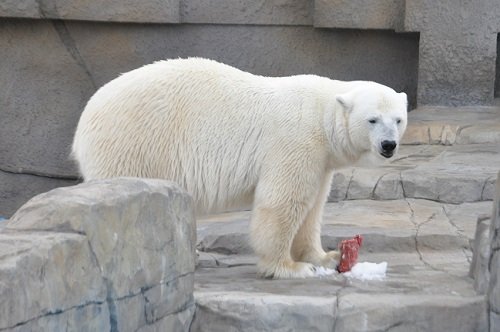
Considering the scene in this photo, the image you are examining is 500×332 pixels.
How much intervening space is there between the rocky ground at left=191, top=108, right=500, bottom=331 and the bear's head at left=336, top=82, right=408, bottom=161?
1.77ft

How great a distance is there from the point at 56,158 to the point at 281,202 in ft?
14.1

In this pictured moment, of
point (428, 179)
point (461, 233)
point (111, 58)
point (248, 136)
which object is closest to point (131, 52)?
point (111, 58)

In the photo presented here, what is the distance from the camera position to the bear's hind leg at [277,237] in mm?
4539

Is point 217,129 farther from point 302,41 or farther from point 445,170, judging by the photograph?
point 302,41

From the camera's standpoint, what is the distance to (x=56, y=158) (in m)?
8.42

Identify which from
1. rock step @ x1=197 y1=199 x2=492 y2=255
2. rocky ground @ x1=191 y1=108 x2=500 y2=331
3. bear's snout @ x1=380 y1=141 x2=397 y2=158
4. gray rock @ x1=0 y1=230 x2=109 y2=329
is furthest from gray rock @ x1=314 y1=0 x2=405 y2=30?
gray rock @ x1=0 y1=230 x2=109 y2=329

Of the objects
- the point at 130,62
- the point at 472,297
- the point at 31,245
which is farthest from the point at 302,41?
the point at 31,245

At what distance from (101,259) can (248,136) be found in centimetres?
163

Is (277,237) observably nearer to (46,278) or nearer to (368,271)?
(368,271)

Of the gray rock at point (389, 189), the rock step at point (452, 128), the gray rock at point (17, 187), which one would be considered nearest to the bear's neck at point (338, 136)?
the gray rock at point (389, 189)

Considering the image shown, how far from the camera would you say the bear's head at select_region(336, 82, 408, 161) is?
4.41 m

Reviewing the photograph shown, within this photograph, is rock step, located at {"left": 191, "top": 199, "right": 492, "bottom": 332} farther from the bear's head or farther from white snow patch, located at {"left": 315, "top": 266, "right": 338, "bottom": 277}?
the bear's head

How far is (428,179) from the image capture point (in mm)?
5883

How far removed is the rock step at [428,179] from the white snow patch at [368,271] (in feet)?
4.50
